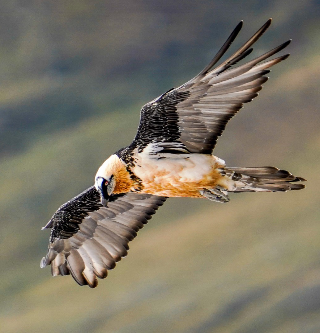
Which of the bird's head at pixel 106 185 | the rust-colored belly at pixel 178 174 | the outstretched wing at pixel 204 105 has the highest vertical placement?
the outstretched wing at pixel 204 105

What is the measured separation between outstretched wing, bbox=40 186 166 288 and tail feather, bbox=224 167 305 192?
7.52ft

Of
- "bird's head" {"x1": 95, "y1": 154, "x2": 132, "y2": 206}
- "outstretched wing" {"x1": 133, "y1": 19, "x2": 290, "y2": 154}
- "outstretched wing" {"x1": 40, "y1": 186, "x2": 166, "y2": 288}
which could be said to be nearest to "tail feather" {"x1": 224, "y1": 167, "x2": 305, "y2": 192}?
"outstretched wing" {"x1": 133, "y1": 19, "x2": 290, "y2": 154}

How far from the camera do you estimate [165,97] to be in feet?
24.5

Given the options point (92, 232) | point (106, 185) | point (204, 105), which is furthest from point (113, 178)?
point (92, 232)

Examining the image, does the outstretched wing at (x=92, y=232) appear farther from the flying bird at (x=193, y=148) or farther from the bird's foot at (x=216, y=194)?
the bird's foot at (x=216, y=194)

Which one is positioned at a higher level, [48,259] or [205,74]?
[205,74]

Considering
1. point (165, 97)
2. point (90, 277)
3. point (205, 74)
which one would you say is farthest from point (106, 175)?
point (90, 277)

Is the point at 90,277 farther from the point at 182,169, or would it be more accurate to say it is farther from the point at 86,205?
the point at 182,169

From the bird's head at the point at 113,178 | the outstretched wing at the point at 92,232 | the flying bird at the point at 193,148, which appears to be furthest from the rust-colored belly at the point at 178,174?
the outstretched wing at the point at 92,232

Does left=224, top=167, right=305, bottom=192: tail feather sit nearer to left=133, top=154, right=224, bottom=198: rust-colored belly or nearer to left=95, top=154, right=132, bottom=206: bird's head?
left=133, top=154, right=224, bottom=198: rust-colored belly

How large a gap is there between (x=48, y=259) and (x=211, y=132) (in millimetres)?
3180

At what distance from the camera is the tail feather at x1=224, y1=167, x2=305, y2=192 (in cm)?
761

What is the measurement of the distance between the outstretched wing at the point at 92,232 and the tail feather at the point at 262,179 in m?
2.29

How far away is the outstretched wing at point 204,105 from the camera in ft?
23.6
